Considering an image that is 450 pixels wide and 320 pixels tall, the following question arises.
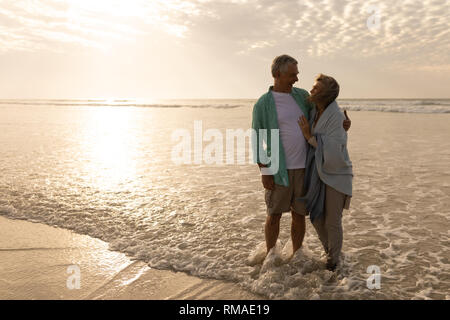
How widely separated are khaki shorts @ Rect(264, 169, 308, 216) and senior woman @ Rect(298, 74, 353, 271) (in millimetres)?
60

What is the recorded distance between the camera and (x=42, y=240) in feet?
13.8

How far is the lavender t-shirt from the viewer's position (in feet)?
10.3

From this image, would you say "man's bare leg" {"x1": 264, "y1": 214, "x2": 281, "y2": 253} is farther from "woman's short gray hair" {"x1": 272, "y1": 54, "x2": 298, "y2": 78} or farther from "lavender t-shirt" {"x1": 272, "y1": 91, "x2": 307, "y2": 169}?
"woman's short gray hair" {"x1": 272, "y1": 54, "x2": 298, "y2": 78}

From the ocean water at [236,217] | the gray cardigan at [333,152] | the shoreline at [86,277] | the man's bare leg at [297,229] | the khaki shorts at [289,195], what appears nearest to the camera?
the gray cardigan at [333,152]

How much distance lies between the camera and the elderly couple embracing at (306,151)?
2.97 meters

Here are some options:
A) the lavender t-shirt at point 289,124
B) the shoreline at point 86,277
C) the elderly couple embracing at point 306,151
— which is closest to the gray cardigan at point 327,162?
the elderly couple embracing at point 306,151

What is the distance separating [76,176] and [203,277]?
206 inches

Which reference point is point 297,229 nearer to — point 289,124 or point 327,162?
point 327,162

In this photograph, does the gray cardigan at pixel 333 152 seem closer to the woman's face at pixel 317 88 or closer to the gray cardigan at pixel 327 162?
the gray cardigan at pixel 327 162

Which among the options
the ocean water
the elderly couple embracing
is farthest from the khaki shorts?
the ocean water

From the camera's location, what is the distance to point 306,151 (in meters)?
3.21

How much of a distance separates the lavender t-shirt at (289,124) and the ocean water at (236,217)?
1213 millimetres

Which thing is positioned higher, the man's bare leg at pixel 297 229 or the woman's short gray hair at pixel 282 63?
the woman's short gray hair at pixel 282 63
